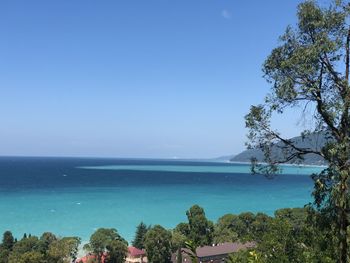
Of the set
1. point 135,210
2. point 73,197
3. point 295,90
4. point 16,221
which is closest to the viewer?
point 295,90

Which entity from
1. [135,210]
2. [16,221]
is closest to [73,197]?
[135,210]

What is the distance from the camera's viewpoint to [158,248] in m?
47.7

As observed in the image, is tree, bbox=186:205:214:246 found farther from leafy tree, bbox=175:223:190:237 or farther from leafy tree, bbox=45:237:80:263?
leafy tree, bbox=45:237:80:263

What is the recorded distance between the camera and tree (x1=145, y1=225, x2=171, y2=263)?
155 ft

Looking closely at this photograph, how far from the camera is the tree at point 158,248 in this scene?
155ft

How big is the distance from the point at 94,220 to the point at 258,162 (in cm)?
8509

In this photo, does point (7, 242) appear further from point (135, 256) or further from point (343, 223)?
point (343, 223)

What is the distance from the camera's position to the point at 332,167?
9703mm

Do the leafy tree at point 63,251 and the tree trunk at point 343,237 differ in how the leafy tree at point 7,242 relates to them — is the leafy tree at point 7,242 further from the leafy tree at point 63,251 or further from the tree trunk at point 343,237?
the tree trunk at point 343,237

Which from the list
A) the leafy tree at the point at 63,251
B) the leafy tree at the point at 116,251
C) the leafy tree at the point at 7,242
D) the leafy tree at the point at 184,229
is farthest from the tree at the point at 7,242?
the leafy tree at the point at 184,229

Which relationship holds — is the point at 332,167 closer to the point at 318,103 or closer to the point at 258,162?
the point at 318,103

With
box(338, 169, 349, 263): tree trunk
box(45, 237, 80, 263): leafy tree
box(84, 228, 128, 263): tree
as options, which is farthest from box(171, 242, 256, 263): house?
box(338, 169, 349, 263): tree trunk

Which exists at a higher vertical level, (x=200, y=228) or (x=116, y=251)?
(x=200, y=228)

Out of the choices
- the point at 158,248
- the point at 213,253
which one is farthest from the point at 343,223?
the point at 158,248
